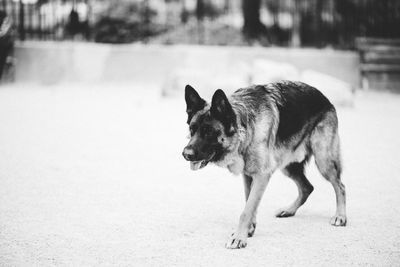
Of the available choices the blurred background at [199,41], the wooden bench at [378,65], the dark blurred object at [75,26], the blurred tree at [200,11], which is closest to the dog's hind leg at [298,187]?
the blurred background at [199,41]

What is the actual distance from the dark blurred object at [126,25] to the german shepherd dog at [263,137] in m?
11.6

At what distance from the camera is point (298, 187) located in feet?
16.2

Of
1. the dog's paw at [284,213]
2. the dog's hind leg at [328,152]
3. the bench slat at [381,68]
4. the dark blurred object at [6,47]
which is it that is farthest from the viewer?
the bench slat at [381,68]

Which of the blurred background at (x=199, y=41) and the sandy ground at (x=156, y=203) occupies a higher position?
the blurred background at (x=199, y=41)

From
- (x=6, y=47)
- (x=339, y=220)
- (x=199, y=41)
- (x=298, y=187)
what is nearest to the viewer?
(x=339, y=220)

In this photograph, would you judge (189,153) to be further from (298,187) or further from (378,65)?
(378,65)

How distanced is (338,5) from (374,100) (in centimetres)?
422

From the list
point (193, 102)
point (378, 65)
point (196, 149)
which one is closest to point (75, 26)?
point (378, 65)

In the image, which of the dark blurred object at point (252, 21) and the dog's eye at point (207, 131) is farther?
the dark blurred object at point (252, 21)

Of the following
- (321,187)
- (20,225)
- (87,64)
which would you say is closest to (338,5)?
(87,64)

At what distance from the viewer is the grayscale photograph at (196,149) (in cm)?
396

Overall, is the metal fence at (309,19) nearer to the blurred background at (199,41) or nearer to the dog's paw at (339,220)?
the blurred background at (199,41)

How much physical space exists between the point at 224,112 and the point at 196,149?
362mm

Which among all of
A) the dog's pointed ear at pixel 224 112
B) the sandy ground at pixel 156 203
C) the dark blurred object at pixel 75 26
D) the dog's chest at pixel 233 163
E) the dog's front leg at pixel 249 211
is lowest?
the sandy ground at pixel 156 203
